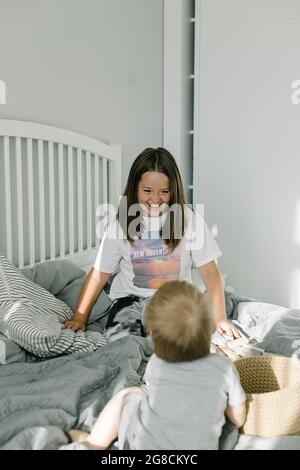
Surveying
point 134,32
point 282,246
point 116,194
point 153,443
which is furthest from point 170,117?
point 153,443

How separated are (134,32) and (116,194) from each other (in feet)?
2.52

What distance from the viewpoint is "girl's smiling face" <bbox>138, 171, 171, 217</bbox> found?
1638 millimetres

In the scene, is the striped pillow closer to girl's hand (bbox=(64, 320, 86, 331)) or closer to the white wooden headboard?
girl's hand (bbox=(64, 320, 86, 331))

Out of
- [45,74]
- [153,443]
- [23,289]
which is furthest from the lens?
[45,74]

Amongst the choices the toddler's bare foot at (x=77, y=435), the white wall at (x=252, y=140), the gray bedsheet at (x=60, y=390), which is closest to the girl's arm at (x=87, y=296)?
the gray bedsheet at (x=60, y=390)

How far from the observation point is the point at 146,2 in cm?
255

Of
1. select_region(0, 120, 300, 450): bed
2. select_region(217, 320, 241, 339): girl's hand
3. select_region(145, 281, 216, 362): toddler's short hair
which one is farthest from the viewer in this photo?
select_region(217, 320, 241, 339): girl's hand

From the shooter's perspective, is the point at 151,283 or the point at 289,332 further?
the point at 151,283

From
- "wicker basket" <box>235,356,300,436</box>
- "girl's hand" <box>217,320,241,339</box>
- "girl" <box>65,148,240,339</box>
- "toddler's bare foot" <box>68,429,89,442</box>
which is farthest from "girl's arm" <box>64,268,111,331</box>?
"wicker basket" <box>235,356,300,436</box>

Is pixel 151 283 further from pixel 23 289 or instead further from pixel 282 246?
pixel 282 246

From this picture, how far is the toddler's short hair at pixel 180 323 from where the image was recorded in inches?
36.8

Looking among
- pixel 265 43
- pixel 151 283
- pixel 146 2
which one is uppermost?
pixel 146 2

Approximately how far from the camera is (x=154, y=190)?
1.64 metres

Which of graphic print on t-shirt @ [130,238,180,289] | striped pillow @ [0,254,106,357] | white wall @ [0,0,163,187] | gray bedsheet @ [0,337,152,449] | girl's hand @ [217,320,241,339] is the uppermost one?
white wall @ [0,0,163,187]
